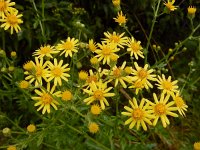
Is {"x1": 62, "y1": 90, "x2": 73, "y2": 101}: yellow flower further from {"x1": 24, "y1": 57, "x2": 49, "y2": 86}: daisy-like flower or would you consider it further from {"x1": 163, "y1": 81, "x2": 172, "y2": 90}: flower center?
{"x1": 163, "y1": 81, "x2": 172, "y2": 90}: flower center

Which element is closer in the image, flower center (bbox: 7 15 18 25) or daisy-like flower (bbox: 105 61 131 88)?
daisy-like flower (bbox: 105 61 131 88)

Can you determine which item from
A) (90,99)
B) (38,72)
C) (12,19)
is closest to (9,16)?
(12,19)

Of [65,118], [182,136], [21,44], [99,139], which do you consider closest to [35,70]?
[65,118]

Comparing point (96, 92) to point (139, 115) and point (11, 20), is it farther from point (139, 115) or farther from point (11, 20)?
point (11, 20)

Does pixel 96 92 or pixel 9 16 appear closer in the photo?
pixel 96 92

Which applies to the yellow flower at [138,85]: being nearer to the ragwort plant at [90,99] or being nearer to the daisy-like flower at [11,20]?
the ragwort plant at [90,99]

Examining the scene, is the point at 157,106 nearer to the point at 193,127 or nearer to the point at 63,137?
the point at 63,137

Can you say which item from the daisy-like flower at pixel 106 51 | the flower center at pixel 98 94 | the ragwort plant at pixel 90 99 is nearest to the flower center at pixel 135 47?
the ragwort plant at pixel 90 99

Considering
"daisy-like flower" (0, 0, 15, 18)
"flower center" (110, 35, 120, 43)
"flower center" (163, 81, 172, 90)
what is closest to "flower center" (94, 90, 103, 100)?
"flower center" (163, 81, 172, 90)

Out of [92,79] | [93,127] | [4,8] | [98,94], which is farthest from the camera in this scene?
[4,8]

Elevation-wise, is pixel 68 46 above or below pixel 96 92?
above

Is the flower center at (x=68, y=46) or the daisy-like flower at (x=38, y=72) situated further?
the flower center at (x=68, y=46)
